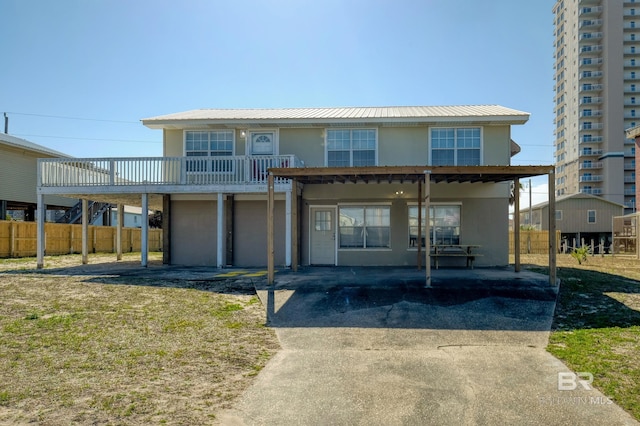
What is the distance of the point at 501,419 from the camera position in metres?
4.04

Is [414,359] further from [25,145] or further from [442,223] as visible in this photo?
[25,145]

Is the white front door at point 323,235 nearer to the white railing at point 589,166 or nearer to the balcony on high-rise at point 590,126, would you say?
the white railing at point 589,166

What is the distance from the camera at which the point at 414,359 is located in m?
5.90

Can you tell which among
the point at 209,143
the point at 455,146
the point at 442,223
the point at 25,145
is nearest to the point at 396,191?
the point at 442,223

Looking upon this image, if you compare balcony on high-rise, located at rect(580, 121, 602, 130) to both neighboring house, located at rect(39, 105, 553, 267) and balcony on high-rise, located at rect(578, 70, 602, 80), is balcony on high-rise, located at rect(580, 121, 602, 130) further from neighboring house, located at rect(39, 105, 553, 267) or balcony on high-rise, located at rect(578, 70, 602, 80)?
neighboring house, located at rect(39, 105, 553, 267)

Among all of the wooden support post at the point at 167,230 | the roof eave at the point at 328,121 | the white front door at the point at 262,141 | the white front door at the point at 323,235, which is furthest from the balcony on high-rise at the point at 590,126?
the wooden support post at the point at 167,230

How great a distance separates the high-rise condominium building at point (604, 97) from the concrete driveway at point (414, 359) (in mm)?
61833

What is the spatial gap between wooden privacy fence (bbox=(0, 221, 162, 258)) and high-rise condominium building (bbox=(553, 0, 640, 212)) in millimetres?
61740

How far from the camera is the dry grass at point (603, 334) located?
4.86m

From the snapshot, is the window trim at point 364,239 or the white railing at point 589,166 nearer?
the window trim at point 364,239

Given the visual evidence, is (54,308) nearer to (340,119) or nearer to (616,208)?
(340,119)

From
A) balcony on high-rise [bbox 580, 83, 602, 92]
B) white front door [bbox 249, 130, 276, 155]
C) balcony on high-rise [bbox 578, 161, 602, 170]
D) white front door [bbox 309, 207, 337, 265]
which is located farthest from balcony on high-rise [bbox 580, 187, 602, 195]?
white front door [bbox 249, 130, 276, 155]

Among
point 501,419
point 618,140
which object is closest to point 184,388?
point 501,419

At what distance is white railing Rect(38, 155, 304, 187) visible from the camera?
47.5 feet
